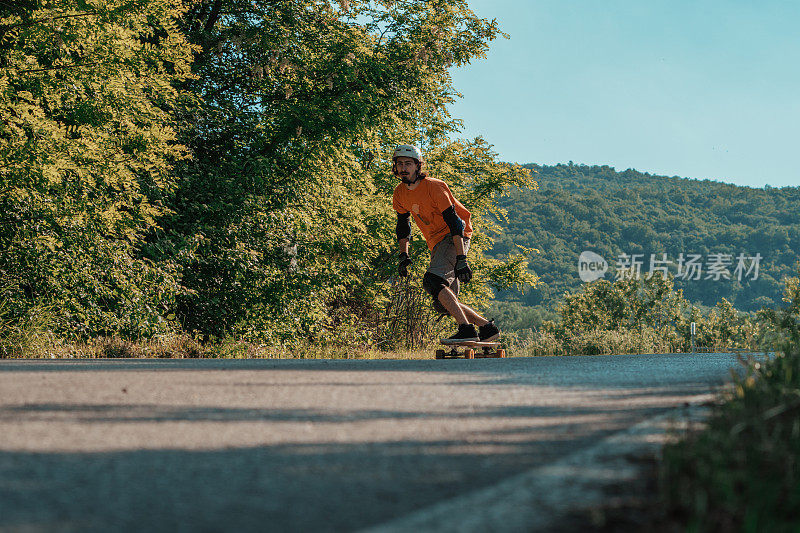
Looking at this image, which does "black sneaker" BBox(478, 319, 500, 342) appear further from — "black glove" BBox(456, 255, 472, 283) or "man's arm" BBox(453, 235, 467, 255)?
"man's arm" BBox(453, 235, 467, 255)

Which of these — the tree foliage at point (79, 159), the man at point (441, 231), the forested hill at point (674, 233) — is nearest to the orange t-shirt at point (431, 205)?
the man at point (441, 231)

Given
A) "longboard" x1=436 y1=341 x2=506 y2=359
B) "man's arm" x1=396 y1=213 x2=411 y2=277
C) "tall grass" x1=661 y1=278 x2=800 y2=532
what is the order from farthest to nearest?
"man's arm" x1=396 y1=213 x2=411 y2=277 < "longboard" x1=436 y1=341 x2=506 y2=359 < "tall grass" x1=661 y1=278 x2=800 y2=532

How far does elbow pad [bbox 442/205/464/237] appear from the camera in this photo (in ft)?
28.8

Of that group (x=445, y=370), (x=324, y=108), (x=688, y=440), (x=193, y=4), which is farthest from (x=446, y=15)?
(x=688, y=440)

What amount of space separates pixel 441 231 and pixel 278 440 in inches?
245

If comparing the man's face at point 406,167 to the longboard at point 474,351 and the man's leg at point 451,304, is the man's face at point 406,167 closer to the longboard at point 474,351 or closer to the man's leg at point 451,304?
the man's leg at point 451,304

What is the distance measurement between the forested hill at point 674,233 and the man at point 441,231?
3047 inches

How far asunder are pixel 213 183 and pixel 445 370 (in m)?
10.5

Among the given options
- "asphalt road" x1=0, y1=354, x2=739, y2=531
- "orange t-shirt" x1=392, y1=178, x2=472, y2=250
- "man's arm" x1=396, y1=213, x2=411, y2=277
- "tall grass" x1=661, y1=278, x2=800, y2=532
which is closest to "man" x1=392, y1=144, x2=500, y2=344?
"orange t-shirt" x1=392, y1=178, x2=472, y2=250

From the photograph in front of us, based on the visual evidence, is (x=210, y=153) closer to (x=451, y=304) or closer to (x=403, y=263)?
(x=403, y=263)

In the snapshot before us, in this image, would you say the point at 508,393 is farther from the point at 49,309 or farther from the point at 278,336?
the point at 278,336

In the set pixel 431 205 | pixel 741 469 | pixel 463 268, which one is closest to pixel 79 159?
pixel 431 205

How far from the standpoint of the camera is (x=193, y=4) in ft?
59.2

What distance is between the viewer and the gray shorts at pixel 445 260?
899cm
